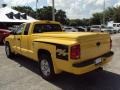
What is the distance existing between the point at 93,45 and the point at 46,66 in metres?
1.69

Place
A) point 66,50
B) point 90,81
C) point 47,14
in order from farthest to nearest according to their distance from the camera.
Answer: point 47,14, point 90,81, point 66,50

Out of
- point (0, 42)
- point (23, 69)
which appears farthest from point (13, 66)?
point (0, 42)

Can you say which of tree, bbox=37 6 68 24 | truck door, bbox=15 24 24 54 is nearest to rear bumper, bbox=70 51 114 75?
truck door, bbox=15 24 24 54

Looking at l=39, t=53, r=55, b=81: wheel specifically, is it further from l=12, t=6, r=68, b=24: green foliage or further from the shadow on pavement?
l=12, t=6, r=68, b=24: green foliage

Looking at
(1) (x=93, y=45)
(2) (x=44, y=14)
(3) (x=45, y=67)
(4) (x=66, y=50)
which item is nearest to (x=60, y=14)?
(2) (x=44, y=14)

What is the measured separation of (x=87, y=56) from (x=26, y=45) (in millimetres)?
3157

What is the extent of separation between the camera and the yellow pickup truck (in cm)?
642

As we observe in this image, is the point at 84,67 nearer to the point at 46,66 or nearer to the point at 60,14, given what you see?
the point at 46,66

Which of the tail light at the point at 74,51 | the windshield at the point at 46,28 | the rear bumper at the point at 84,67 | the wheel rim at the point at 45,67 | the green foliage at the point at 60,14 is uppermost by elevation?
the green foliage at the point at 60,14

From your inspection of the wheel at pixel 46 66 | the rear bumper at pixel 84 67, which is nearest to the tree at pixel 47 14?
the wheel at pixel 46 66

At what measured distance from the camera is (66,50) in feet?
21.1

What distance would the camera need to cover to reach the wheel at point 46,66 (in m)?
7.41

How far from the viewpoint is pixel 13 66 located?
389 inches

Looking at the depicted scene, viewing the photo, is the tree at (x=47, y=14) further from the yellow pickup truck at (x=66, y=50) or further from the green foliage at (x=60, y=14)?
the yellow pickup truck at (x=66, y=50)
